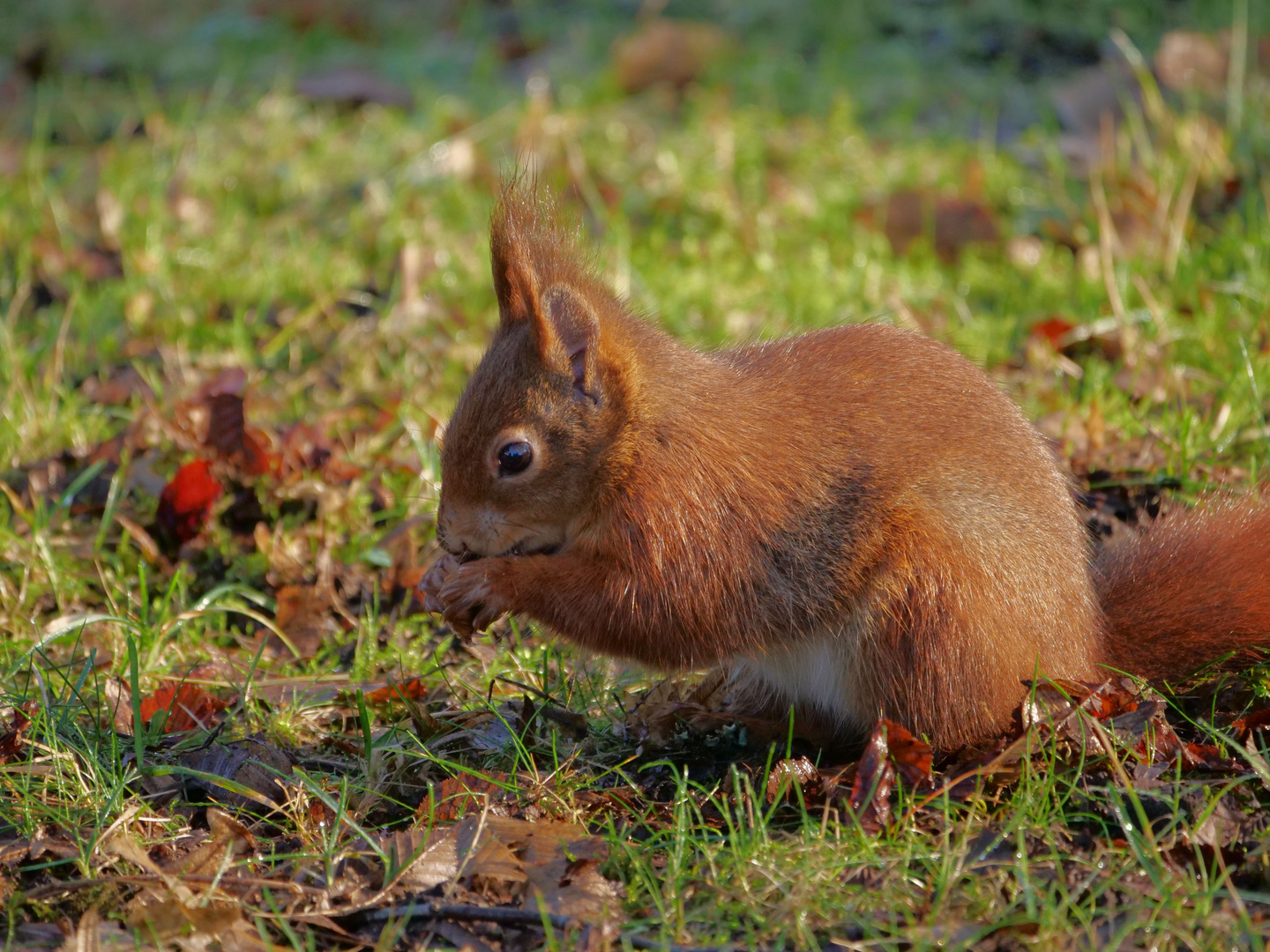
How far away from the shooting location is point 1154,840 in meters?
1.96

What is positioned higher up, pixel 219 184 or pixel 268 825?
pixel 219 184

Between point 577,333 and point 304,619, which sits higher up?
point 577,333

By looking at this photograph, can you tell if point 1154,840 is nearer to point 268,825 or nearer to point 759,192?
point 268,825

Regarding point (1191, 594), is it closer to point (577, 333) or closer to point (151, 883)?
point (577, 333)

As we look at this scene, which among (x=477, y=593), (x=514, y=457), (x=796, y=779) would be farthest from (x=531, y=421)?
(x=796, y=779)

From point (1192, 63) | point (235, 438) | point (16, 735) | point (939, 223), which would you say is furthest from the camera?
point (1192, 63)

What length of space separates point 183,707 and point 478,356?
5.52 ft

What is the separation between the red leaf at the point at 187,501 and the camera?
10.6 feet

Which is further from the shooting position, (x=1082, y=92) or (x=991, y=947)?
(x=1082, y=92)

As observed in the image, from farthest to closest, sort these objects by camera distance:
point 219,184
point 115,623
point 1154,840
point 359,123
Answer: point 359,123, point 219,184, point 115,623, point 1154,840

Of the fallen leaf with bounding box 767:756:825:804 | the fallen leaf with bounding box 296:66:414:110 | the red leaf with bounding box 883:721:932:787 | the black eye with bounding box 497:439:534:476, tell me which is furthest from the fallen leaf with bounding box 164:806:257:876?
the fallen leaf with bounding box 296:66:414:110

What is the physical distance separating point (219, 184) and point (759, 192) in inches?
75.6

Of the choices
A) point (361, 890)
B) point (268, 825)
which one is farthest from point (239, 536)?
point (361, 890)

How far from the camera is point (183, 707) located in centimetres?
254
